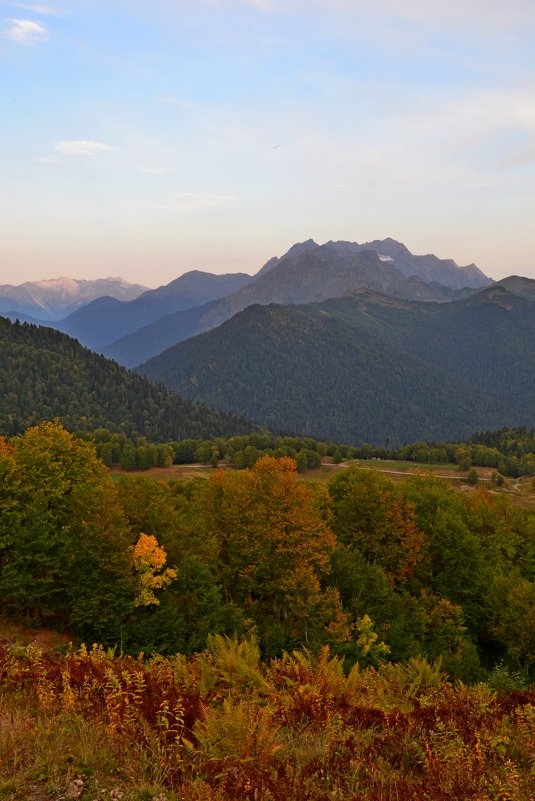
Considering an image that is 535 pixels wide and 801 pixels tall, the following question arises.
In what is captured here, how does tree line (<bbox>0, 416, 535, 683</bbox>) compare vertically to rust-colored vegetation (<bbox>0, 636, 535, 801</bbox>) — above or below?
below

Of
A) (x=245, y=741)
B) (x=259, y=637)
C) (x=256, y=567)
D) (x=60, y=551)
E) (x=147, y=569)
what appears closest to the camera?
(x=245, y=741)

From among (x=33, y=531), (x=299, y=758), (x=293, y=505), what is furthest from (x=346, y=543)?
(x=299, y=758)

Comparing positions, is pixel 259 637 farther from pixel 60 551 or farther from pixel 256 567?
pixel 60 551

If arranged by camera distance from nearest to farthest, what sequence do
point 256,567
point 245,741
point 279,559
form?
point 245,741, point 256,567, point 279,559

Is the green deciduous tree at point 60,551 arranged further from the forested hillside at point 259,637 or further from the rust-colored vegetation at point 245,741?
the rust-colored vegetation at point 245,741

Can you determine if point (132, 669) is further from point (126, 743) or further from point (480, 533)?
point (480, 533)

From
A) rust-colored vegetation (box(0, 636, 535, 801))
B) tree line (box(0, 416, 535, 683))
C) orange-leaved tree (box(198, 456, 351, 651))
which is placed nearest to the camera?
rust-colored vegetation (box(0, 636, 535, 801))

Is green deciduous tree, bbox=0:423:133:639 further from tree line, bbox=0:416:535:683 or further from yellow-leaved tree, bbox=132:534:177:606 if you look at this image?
yellow-leaved tree, bbox=132:534:177:606

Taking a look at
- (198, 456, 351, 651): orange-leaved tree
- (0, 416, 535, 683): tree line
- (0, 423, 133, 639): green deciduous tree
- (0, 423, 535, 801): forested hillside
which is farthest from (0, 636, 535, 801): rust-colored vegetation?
(198, 456, 351, 651): orange-leaved tree

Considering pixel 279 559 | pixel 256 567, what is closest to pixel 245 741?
pixel 256 567

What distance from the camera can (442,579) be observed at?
49.0 meters

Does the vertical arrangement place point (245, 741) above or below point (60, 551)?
above

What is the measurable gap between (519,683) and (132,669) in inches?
1176

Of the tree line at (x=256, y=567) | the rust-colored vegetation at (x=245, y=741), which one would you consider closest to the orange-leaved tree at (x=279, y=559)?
the tree line at (x=256, y=567)
